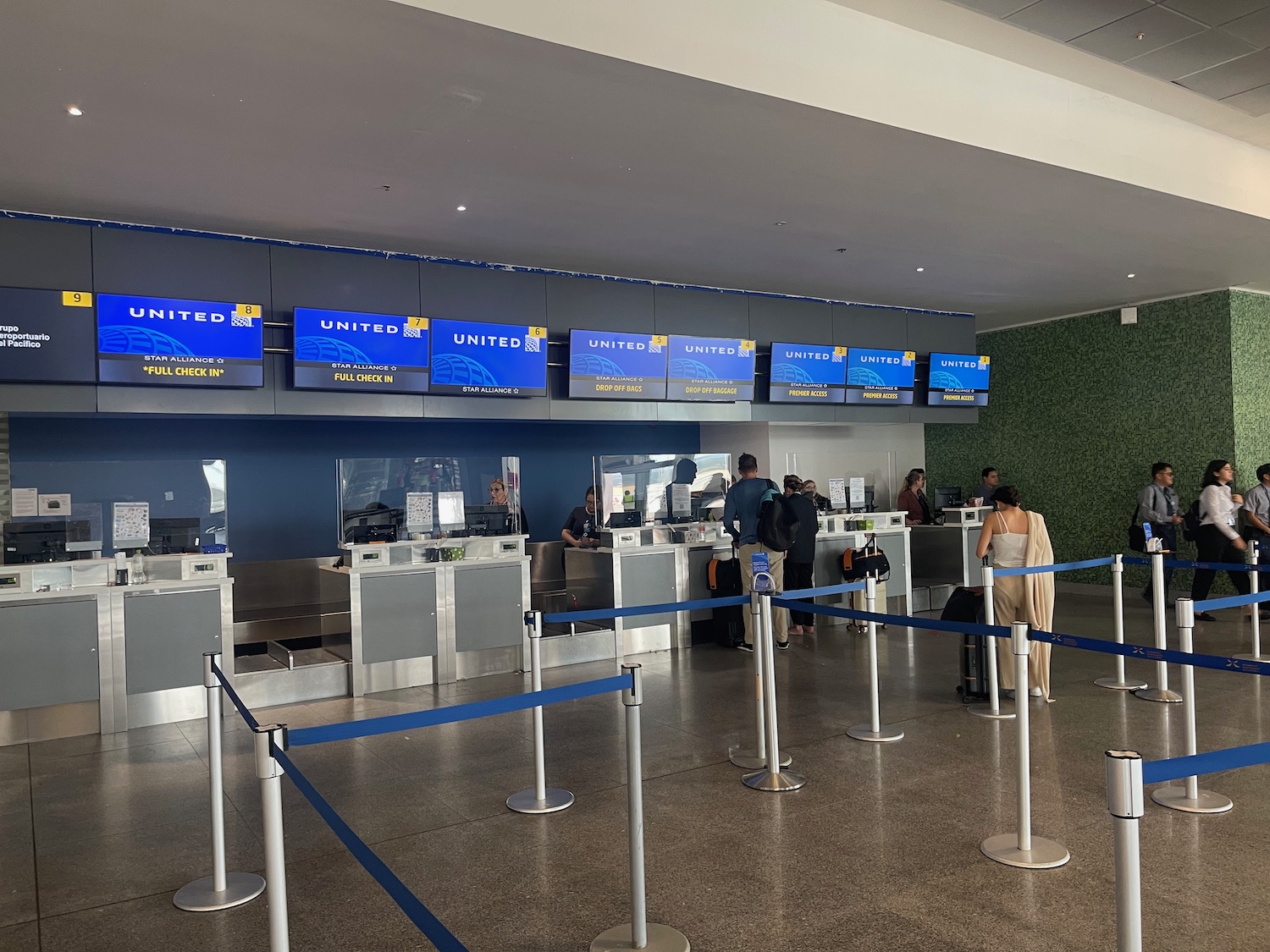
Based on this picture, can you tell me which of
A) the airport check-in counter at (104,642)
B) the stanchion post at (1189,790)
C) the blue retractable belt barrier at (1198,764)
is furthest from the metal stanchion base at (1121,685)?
the airport check-in counter at (104,642)

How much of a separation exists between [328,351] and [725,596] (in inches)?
151

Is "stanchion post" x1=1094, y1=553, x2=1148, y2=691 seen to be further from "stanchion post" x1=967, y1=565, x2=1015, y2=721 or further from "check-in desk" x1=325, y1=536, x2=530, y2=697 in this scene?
"check-in desk" x1=325, y1=536, x2=530, y2=697

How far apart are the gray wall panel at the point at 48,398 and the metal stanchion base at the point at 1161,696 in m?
7.03

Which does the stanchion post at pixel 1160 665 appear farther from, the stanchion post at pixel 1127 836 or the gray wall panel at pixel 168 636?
the gray wall panel at pixel 168 636

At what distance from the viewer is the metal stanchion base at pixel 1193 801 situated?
3.93 m

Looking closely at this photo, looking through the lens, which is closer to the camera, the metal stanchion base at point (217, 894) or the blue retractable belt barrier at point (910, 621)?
the metal stanchion base at point (217, 894)

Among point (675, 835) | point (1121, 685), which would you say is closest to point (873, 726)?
point (675, 835)

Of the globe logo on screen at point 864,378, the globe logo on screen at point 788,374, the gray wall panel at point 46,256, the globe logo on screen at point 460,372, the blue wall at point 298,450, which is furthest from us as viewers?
the globe logo on screen at point 864,378

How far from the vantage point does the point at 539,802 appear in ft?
14.0

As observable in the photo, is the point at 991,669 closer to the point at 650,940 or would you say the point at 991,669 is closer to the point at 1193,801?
the point at 1193,801

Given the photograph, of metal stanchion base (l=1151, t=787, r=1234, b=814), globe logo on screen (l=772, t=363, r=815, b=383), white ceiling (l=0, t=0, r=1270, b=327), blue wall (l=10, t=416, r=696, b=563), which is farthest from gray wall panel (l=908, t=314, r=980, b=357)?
metal stanchion base (l=1151, t=787, r=1234, b=814)

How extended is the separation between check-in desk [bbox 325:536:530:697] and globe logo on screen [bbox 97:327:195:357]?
1.81 meters

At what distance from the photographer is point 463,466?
768cm

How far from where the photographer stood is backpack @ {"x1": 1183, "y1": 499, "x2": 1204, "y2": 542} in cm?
920
